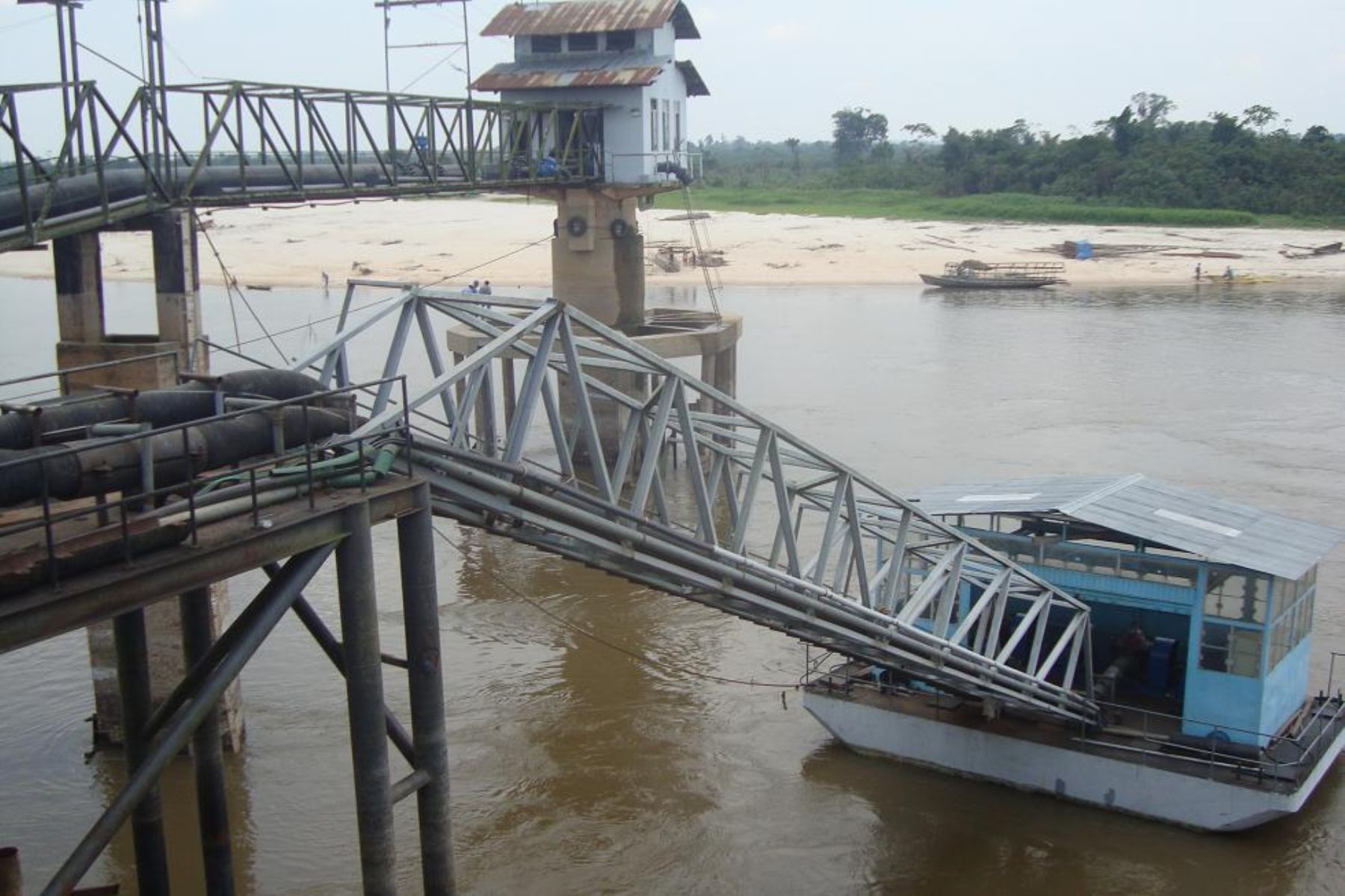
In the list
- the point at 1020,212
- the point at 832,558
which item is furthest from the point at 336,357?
the point at 1020,212

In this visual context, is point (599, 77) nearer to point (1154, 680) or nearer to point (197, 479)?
point (1154, 680)

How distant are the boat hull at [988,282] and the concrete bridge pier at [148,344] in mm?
65262

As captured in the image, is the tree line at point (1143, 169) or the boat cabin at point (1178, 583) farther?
the tree line at point (1143, 169)

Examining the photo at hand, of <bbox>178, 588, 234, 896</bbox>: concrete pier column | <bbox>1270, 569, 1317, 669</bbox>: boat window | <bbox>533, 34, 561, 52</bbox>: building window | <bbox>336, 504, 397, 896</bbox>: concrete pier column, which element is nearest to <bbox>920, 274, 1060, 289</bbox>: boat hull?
<bbox>533, 34, 561, 52</bbox>: building window

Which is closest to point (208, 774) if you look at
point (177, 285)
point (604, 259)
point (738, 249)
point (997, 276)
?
point (177, 285)

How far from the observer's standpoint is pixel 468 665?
23688 millimetres

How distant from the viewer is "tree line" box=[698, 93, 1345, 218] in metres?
98.9

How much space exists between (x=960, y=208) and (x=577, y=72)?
71.8m

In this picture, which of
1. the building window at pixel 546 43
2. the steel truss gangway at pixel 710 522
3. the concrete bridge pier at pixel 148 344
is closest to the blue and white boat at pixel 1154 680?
the steel truss gangway at pixel 710 522

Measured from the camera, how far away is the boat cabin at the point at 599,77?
124 feet

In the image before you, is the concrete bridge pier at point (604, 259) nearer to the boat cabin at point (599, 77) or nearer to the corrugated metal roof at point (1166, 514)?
the boat cabin at point (599, 77)

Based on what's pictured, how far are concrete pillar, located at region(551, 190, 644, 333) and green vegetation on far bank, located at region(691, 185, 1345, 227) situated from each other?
5221 centimetres

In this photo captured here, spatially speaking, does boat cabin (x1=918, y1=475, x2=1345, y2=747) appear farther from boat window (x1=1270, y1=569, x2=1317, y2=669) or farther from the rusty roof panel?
the rusty roof panel

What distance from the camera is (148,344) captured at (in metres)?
18.2
